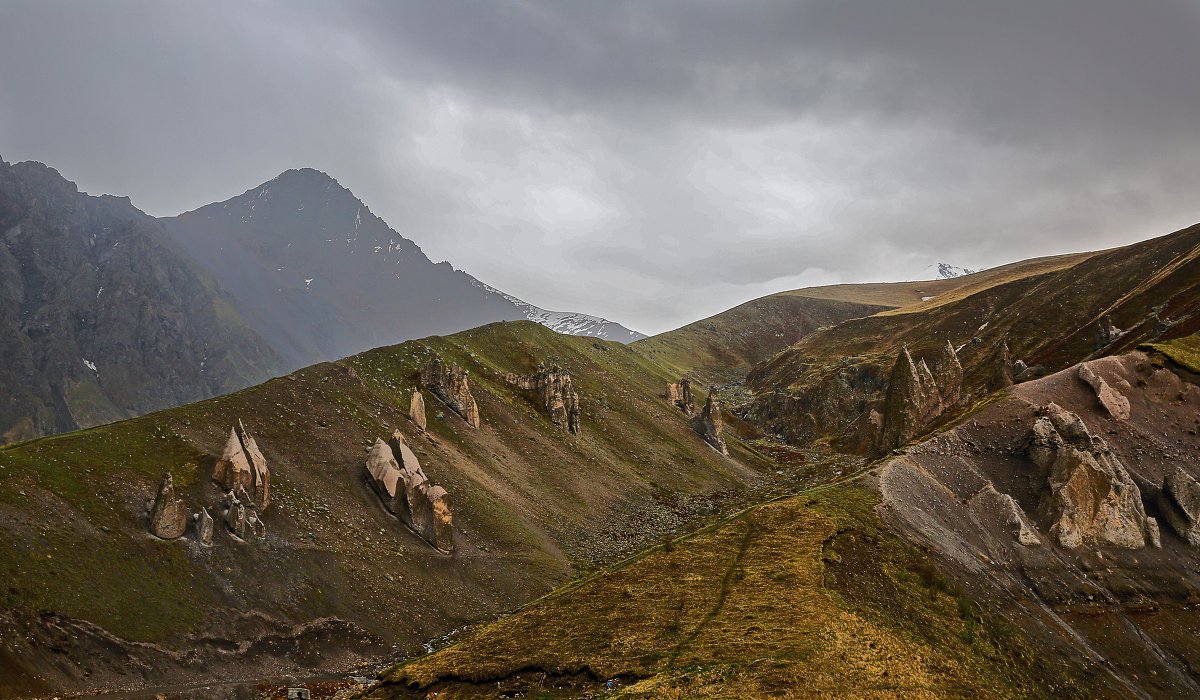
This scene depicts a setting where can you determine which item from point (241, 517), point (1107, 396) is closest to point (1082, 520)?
point (1107, 396)

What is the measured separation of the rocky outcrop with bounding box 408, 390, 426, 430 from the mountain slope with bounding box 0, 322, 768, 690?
5.80ft

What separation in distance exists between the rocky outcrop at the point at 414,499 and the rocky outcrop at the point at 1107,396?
223 feet

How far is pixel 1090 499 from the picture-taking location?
48.7m

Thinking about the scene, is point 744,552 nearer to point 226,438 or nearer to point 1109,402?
point 1109,402

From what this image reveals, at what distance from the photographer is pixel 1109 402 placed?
59125 mm

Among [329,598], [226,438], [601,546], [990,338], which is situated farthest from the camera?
[990,338]

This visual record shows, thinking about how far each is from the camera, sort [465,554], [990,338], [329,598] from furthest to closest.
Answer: [990,338] → [465,554] → [329,598]

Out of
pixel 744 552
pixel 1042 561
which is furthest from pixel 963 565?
pixel 744 552

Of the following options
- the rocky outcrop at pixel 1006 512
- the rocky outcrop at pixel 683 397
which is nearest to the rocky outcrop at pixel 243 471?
the rocky outcrop at pixel 1006 512

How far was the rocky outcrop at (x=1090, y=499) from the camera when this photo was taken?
47.8m

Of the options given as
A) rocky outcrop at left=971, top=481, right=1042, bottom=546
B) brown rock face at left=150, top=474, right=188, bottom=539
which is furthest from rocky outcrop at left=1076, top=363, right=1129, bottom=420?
brown rock face at left=150, top=474, right=188, bottom=539

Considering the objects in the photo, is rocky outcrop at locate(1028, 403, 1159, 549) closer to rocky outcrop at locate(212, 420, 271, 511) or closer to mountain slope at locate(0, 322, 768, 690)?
mountain slope at locate(0, 322, 768, 690)

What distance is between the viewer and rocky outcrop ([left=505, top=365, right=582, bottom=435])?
108m

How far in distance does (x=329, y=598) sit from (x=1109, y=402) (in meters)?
75.7
